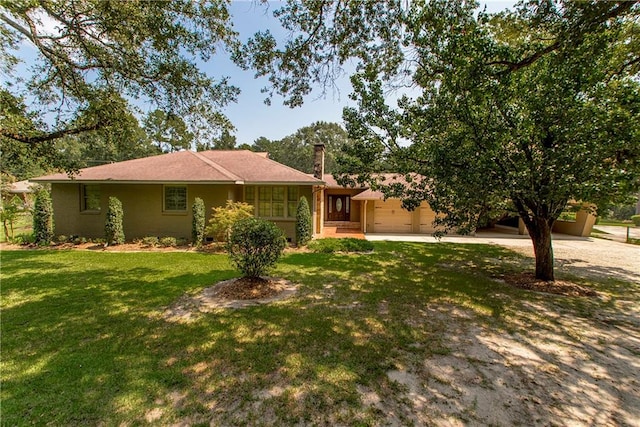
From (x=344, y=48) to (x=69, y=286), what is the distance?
8420 mm

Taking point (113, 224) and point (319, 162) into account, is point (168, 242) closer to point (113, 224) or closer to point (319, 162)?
point (113, 224)

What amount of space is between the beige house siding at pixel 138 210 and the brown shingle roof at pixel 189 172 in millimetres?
557

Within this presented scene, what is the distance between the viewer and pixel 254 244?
6.01 meters

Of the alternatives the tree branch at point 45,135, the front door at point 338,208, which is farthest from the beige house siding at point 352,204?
the tree branch at point 45,135

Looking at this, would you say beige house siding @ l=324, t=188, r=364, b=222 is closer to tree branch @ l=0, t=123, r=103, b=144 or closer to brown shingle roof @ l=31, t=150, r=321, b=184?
brown shingle roof @ l=31, t=150, r=321, b=184

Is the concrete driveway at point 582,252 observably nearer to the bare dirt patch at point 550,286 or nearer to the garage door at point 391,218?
the garage door at point 391,218

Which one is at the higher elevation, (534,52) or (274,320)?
(534,52)

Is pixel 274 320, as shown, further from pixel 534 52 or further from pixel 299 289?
pixel 534 52

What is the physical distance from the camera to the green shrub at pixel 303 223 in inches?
459

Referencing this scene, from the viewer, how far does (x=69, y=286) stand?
20.8 feet

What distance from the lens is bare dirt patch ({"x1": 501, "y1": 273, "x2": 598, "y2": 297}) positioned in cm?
661

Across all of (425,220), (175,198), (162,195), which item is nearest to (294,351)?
(175,198)

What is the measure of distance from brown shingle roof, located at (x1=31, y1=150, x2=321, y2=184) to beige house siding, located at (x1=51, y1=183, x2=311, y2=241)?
557mm

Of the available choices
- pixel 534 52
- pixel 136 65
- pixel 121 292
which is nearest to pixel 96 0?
pixel 136 65
